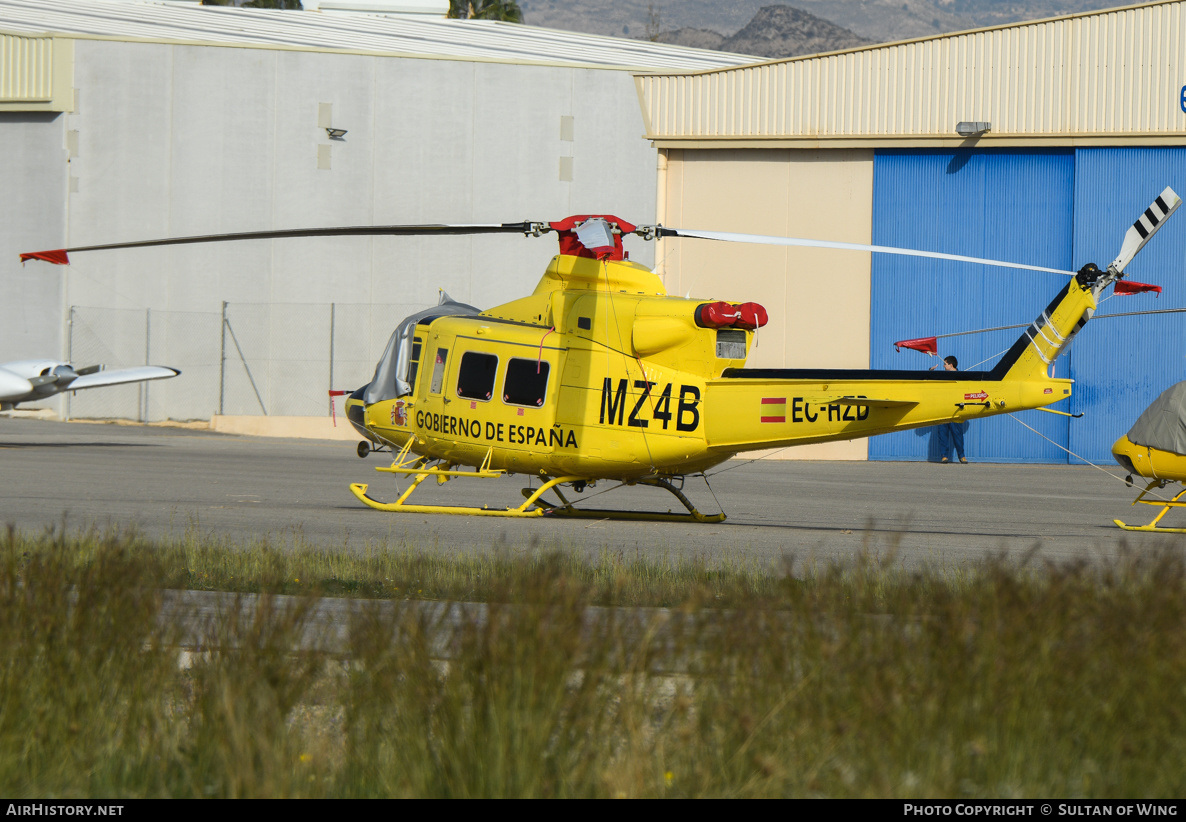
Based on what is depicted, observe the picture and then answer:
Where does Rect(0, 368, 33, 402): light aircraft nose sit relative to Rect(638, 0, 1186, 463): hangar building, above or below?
below

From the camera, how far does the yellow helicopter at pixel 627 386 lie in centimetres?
1310

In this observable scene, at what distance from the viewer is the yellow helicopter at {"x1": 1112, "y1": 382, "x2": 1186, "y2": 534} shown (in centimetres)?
1485

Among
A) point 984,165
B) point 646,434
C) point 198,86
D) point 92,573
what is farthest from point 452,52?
point 92,573

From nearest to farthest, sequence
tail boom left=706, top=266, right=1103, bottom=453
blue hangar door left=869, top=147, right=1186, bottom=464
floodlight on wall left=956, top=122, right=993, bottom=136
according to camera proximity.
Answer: tail boom left=706, top=266, right=1103, bottom=453 < floodlight on wall left=956, top=122, right=993, bottom=136 < blue hangar door left=869, top=147, right=1186, bottom=464

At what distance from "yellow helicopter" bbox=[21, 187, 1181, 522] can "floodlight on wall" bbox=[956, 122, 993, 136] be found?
17233mm

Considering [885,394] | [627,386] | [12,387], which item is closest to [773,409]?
[885,394]

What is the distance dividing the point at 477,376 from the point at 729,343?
3380 mm

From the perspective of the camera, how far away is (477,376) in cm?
1529

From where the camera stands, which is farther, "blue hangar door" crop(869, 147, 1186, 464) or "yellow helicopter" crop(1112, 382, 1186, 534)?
"blue hangar door" crop(869, 147, 1186, 464)

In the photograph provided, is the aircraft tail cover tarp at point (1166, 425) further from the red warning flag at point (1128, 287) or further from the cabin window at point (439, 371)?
the cabin window at point (439, 371)

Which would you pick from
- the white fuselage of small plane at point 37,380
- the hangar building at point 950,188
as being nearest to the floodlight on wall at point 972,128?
the hangar building at point 950,188

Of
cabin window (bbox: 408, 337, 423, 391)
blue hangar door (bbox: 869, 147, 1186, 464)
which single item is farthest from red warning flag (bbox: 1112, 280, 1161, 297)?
blue hangar door (bbox: 869, 147, 1186, 464)

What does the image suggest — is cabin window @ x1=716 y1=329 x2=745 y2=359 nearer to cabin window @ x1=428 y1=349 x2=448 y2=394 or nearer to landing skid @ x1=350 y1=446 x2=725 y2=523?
landing skid @ x1=350 y1=446 x2=725 y2=523

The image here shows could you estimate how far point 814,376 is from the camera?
1372 centimetres
